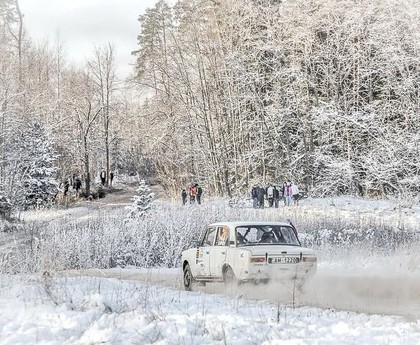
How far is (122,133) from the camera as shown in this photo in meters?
75.4

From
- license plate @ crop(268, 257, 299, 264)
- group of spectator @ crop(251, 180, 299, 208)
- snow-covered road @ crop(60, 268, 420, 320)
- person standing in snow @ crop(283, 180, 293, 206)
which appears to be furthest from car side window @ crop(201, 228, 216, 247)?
person standing in snow @ crop(283, 180, 293, 206)

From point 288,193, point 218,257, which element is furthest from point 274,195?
point 218,257

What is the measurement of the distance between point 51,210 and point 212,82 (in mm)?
15594

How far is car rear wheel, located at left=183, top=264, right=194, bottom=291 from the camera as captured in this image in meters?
13.9

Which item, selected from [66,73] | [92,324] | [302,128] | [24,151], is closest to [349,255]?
[92,324]

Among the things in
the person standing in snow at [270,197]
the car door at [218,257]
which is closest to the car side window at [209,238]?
the car door at [218,257]

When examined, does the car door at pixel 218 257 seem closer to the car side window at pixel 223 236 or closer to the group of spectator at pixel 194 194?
the car side window at pixel 223 236

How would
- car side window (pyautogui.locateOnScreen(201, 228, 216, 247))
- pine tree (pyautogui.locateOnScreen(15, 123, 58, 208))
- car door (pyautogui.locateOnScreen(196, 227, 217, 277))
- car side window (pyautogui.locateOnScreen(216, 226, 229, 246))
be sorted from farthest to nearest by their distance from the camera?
1. pine tree (pyautogui.locateOnScreen(15, 123, 58, 208))
2. car side window (pyautogui.locateOnScreen(201, 228, 216, 247))
3. car door (pyautogui.locateOnScreen(196, 227, 217, 277))
4. car side window (pyautogui.locateOnScreen(216, 226, 229, 246))

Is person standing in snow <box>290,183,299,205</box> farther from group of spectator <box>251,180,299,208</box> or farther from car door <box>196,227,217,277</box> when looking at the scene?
car door <box>196,227,217,277</box>

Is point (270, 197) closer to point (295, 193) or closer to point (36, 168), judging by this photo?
→ point (295, 193)

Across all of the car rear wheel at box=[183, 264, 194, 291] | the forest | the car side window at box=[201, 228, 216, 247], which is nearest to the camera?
the car side window at box=[201, 228, 216, 247]

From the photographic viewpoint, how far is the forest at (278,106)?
38062 millimetres

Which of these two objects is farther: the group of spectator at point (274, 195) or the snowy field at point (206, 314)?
the group of spectator at point (274, 195)

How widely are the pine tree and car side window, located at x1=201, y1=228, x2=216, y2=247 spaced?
30757mm
